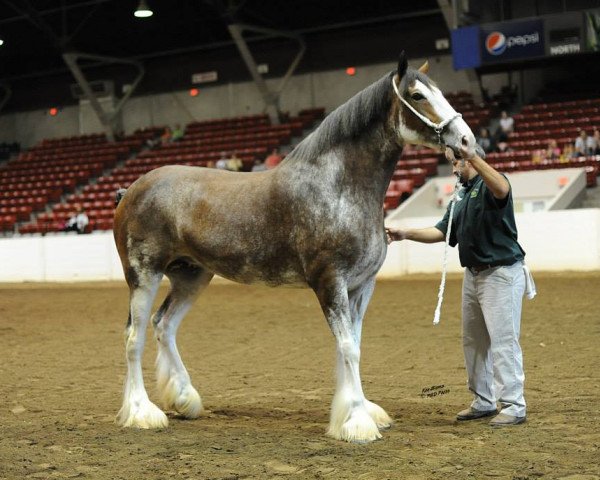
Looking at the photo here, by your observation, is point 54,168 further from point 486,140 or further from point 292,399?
point 292,399

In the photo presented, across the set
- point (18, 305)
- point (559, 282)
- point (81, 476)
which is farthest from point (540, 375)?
point (18, 305)

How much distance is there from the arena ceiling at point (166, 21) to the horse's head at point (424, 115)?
22.3 meters

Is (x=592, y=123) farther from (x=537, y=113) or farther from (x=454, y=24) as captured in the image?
(x=454, y=24)

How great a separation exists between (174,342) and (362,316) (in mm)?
1580

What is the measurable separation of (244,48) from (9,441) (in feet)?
76.7

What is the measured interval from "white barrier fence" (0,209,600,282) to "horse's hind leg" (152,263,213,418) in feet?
34.7

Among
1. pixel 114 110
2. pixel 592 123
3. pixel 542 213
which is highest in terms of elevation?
pixel 114 110

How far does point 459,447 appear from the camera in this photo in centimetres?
471

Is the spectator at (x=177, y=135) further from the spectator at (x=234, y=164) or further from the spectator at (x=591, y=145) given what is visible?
the spectator at (x=591, y=145)

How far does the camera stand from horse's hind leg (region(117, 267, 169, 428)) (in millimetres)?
5633

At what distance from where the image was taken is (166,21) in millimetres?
30281

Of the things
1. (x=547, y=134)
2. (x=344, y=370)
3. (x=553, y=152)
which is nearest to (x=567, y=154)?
(x=553, y=152)

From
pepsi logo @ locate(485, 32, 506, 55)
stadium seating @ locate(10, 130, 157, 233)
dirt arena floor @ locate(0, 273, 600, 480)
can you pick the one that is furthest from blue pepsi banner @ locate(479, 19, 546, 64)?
stadium seating @ locate(10, 130, 157, 233)

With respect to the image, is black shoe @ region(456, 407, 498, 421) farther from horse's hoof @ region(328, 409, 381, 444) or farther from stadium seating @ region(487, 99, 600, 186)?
stadium seating @ region(487, 99, 600, 186)
